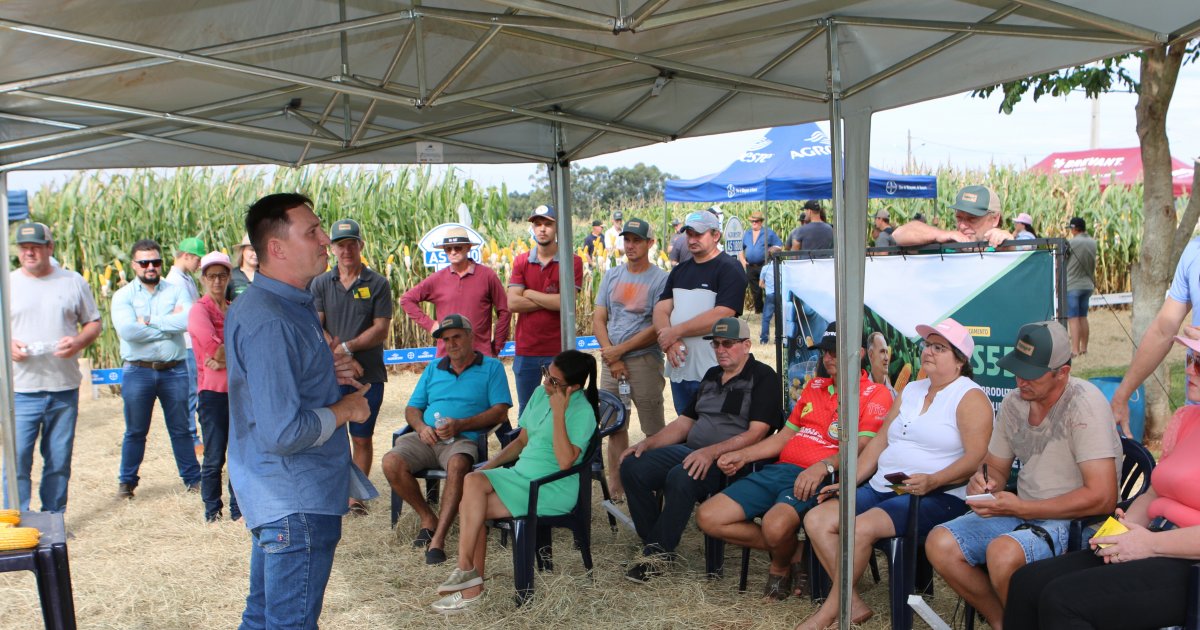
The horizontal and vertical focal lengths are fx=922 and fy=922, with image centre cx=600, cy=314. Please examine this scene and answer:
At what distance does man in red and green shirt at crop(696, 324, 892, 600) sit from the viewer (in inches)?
164

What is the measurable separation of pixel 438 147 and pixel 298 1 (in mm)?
1935

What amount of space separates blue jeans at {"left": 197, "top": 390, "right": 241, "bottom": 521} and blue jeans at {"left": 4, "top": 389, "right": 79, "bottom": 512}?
0.76 meters

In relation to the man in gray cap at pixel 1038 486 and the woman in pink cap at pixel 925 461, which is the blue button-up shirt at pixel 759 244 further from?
the man in gray cap at pixel 1038 486

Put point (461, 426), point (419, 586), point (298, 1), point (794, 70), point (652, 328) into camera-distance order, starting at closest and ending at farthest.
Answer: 1. point (298, 1)
2. point (794, 70)
3. point (419, 586)
4. point (461, 426)
5. point (652, 328)

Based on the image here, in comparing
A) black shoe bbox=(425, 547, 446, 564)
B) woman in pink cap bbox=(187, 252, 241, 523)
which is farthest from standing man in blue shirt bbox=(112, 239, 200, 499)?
black shoe bbox=(425, 547, 446, 564)

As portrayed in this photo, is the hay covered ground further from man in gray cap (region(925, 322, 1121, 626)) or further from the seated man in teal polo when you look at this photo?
man in gray cap (region(925, 322, 1121, 626))

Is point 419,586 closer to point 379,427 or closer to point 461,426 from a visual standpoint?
point 461,426

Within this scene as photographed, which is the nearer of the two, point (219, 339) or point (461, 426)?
point (461, 426)

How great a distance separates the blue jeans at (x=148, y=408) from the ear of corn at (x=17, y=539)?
3484 mm

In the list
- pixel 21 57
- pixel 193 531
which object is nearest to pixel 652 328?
pixel 193 531

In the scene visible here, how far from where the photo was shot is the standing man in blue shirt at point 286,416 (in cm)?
268

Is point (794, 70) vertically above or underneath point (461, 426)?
above

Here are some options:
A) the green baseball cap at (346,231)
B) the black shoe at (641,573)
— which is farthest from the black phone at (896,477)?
the green baseball cap at (346,231)

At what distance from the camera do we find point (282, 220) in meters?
2.80
